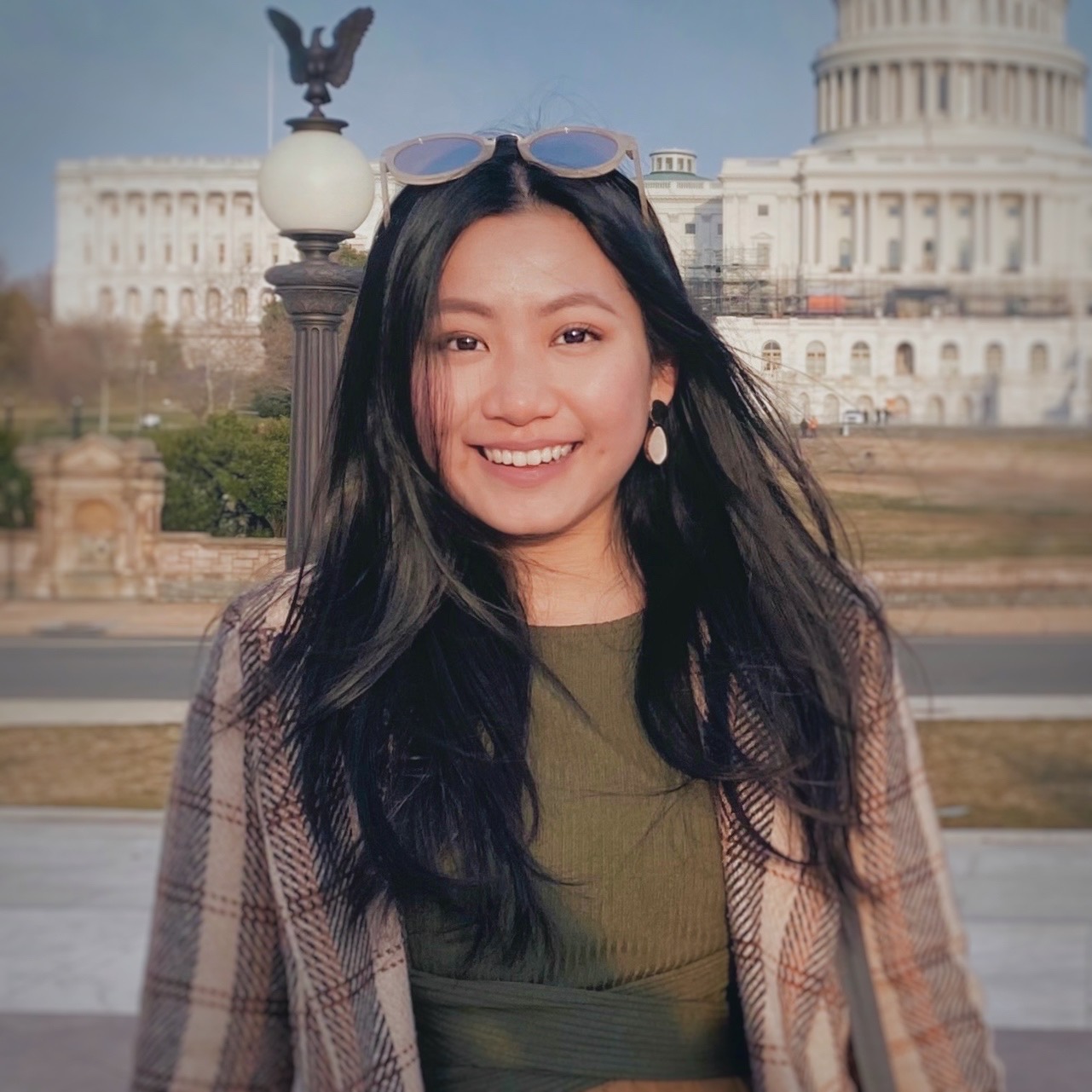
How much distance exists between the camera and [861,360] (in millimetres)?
1828

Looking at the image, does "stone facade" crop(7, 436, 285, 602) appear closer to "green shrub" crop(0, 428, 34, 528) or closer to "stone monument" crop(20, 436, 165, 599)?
"stone monument" crop(20, 436, 165, 599)

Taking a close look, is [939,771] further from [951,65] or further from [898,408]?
[951,65]

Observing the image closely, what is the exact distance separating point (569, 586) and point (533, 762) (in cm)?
19

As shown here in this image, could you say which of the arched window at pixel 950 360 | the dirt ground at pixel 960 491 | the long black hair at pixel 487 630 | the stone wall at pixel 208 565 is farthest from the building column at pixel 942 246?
the long black hair at pixel 487 630

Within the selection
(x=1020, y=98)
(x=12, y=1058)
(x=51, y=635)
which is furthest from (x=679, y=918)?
(x=1020, y=98)

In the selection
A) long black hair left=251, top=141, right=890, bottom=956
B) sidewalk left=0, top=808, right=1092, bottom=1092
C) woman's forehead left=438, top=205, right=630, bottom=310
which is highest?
woman's forehead left=438, top=205, right=630, bottom=310

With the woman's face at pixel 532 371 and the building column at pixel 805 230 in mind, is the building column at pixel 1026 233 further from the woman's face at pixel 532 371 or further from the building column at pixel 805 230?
the woman's face at pixel 532 371

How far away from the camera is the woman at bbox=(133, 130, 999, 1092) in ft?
4.51

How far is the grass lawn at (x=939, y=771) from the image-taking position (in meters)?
7.86

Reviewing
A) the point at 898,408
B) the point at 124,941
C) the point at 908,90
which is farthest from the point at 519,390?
the point at 908,90

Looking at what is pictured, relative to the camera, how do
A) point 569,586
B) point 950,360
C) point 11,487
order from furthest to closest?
point 11,487 → point 950,360 → point 569,586

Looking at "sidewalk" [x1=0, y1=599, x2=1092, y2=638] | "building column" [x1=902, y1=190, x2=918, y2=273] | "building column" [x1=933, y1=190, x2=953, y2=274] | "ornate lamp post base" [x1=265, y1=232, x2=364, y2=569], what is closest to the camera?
"ornate lamp post base" [x1=265, y1=232, x2=364, y2=569]

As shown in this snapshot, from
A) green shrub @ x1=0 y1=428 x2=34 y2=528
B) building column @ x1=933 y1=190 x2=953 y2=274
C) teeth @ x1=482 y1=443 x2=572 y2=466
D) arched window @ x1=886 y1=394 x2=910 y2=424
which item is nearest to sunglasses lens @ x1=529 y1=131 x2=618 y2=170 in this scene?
teeth @ x1=482 y1=443 x2=572 y2=466

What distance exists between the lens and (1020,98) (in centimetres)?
4341
